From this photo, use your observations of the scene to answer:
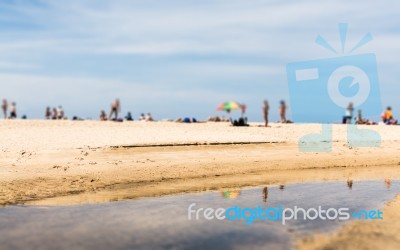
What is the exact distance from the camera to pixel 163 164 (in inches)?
589

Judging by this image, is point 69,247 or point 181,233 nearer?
point 69,247

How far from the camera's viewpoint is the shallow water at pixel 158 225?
6.84 meters

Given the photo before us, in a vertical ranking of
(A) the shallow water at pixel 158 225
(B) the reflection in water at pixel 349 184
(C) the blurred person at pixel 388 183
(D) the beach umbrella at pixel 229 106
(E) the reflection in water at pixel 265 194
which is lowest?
(C) the blurred person at pixel 388 183

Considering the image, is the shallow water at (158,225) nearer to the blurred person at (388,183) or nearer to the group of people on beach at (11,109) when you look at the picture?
the blurred person at (388,183)

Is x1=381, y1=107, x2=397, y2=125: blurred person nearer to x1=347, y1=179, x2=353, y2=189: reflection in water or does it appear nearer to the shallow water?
x1=347, y1=179, x2=353, y2=189: reflection in water

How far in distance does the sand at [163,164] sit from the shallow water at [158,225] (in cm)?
67

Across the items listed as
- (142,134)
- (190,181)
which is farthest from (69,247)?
(142,134)

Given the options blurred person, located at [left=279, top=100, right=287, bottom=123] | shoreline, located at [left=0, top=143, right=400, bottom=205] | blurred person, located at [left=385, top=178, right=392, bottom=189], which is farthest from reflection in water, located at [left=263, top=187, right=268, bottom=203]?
blurred person, located at [left=279, top=100, right=287, bottom=123]

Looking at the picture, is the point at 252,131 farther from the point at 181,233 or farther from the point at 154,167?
the point at 181,233

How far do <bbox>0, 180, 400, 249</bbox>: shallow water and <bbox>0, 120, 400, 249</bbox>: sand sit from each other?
2.19 ft

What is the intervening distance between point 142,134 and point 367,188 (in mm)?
12111

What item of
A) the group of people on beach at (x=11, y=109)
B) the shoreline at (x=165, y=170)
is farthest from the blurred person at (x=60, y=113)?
the shoreline at (x=165, y=170)

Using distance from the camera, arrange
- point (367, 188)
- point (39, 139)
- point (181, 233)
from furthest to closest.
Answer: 1. point (39, 139)
2. point (367, 188)
3. point (181, 233)

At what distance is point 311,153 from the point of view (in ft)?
62.7
